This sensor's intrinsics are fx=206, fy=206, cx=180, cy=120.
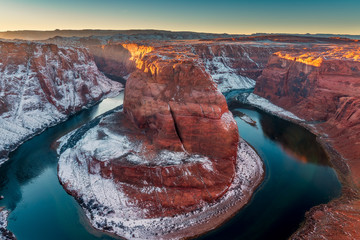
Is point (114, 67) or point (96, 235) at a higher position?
point (114, 67)

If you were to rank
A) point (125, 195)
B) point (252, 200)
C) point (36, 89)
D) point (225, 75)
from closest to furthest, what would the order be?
point (125, 195), point (252, 200), point (36, 89), point (225, 75)

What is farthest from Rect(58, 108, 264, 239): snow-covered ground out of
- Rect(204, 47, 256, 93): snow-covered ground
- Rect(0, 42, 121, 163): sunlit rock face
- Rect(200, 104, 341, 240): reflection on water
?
Rect(204, 47, 256, 93): snow-covered ground

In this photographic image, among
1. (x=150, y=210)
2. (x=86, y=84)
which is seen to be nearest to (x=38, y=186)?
(x=150, y=210)

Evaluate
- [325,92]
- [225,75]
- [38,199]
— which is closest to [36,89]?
[38,199]

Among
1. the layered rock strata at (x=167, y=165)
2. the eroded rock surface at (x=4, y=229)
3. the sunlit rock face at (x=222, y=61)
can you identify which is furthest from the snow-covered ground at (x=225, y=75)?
the eroded rock surface at (x=4, y=229)

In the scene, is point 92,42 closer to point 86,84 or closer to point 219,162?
point 86,84

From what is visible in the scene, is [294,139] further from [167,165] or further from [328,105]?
[167,165]

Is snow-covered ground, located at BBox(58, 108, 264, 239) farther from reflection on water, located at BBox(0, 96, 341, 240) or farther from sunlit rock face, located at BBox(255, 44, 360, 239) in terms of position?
sunlit rock face, located at BBox(255, 44, 360, 239)
